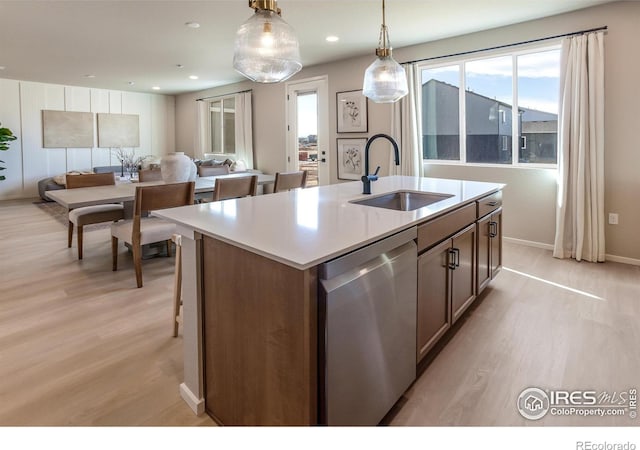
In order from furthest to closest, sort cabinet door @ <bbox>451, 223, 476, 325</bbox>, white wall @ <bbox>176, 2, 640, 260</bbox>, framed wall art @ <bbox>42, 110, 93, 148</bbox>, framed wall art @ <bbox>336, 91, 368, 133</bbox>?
framed wall art @ <bbox>42, 110, 93, 148</bbox>, framed wall art @ <bbox>336, 91, 368, 133</bbox>, white wall @ <bbox>176, 2, 640, 260</bbox>, cabinet door @ <bbox>451, 223, 476, 325</bbox>

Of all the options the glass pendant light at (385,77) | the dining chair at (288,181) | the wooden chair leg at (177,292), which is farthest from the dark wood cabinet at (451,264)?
the dining chair at (288,181)

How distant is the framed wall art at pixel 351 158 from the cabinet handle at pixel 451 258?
379cm

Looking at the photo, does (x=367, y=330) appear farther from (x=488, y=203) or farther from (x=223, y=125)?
(x=223, y=125)

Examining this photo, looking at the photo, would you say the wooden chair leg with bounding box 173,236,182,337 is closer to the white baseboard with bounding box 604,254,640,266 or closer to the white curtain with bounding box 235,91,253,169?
the white baseboard with bounding box 604,254,640,266

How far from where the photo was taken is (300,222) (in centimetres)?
167

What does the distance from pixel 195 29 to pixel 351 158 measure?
2.73 meters

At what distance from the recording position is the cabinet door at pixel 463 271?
218cm

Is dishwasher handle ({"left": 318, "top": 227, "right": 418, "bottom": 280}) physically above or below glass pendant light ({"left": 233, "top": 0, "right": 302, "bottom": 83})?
below

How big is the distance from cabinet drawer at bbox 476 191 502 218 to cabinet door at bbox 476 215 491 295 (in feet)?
0.16

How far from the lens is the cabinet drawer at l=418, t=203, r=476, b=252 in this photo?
179cm

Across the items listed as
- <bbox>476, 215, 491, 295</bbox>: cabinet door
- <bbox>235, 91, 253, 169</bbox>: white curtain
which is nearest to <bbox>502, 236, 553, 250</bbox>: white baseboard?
<bbox>476, 215, 491, 295</bbox>: cabinet door

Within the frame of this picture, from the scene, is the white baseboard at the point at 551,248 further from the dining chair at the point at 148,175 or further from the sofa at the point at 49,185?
the sofa at the point at 49,185
